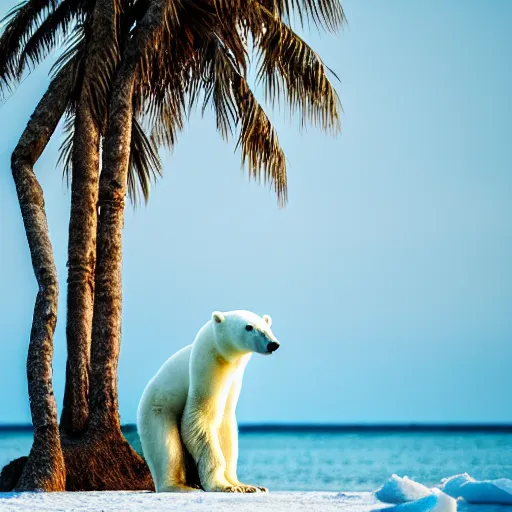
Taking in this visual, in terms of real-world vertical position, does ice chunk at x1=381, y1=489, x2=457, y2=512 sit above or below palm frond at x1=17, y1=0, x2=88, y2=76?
below

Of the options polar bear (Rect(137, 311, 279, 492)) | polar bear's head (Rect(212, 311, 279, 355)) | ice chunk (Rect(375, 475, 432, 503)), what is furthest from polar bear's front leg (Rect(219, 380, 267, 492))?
ice chunk (Rect(375, 475, 432, 503))

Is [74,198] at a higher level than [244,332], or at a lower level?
higher

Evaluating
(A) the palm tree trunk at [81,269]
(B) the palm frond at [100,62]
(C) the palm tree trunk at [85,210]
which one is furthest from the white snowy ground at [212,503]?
(B) the palm frond at [100,62]

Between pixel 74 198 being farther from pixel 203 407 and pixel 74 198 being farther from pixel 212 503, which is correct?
pixel 212 503

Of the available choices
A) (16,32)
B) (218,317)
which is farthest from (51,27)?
(218,317)

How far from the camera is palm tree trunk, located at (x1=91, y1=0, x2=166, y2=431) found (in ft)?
33.6

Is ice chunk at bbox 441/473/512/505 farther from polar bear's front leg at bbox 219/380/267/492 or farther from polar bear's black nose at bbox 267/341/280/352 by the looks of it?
polar bear's front leg at bbox 219/380/267/492

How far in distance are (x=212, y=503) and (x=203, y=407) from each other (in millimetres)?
1311

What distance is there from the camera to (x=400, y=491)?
6.21 metres

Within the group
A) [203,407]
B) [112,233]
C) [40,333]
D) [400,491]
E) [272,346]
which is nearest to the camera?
[400,491]

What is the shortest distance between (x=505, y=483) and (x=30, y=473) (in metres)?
4.70

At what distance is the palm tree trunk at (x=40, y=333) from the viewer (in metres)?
9.07

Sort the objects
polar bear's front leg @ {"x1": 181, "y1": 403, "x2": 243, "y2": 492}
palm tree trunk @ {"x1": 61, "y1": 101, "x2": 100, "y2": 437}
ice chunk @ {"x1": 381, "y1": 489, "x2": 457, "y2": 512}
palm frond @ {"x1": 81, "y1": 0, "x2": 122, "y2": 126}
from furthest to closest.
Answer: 1. palm frond @ {"x1": 81, "y1": 0, "x2": 122, "y2": 126}
2. palm tree trunk @ {"x1": 61, "y1": 101, "x2": 100, "y2": 437}
3. polar bear's front leg @ {"x1": 181, "y1": 403, "x2": 243, "y2": 492}
4. ice chunk @ {"x1": 381, "y1": 489, "x2": 457, "y2": 512}

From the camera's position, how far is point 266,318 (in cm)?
791
